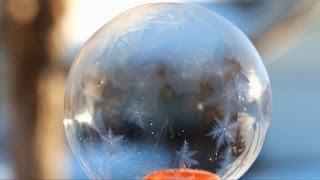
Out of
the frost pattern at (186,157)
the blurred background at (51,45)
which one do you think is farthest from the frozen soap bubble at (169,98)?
the blurred background at (51,45)

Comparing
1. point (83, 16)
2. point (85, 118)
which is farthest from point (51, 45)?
point (85, 118)

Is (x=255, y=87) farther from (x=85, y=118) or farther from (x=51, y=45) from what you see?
(x=51, y=45)

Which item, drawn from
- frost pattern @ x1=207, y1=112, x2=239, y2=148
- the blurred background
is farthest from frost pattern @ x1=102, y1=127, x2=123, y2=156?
the blurred background

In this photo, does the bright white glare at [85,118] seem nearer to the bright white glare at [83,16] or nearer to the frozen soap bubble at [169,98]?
the frozen soap bubble at [169,98]

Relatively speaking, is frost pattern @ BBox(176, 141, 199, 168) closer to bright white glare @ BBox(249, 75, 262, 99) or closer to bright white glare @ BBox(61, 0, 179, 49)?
bright white glare @ BBox(249, 75, 262, 99)

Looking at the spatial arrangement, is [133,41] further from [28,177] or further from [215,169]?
[28,177]

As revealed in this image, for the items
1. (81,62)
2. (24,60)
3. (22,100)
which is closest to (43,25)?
(24,60)
